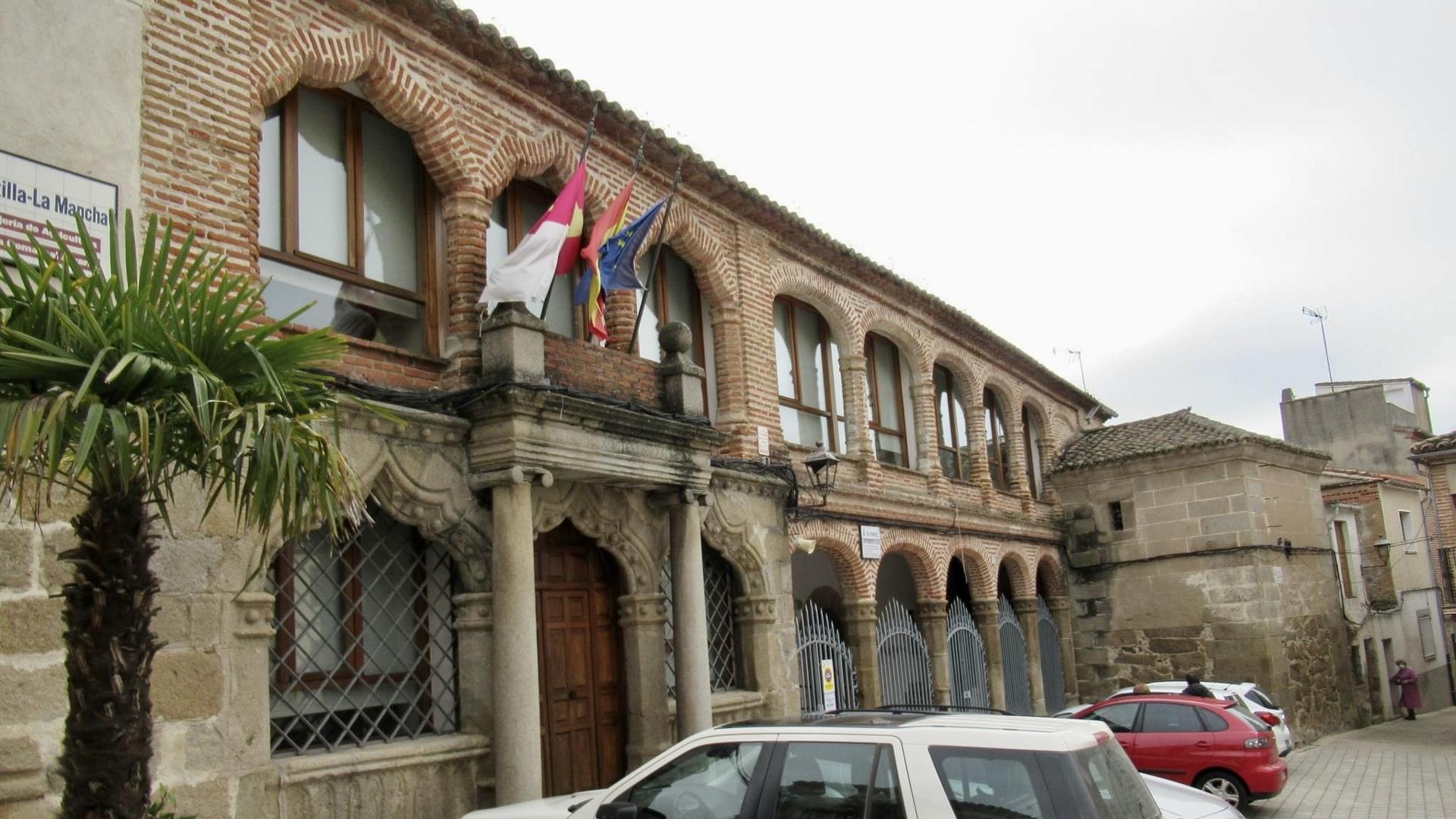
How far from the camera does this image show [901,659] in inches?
594

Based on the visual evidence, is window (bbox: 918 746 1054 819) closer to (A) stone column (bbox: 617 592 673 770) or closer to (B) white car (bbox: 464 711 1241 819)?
(B) white car (bbox: 464 711 1241 819)

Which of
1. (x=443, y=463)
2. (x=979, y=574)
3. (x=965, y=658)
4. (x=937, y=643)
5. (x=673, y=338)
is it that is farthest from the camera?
(x=979, y=574)

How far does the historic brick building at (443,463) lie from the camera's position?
689 cm

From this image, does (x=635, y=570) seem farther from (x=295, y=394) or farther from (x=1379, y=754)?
(x=1379, y=754)

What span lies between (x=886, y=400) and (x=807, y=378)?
87.0 inches

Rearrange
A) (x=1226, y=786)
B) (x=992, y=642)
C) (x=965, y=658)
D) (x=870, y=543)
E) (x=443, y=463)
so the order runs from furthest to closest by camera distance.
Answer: (x=992, y=642) → (x=965, y=658) → (x=870, y=543) → (x=1226, y=786) → (x=443, y=463)

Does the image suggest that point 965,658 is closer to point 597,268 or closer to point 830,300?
point 830,300

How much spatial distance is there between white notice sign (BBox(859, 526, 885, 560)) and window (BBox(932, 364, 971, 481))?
3513mm

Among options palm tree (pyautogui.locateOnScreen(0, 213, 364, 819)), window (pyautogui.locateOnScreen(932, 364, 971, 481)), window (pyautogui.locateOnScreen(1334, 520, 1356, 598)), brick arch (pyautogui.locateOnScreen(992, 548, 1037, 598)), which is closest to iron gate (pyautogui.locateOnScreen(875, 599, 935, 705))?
window (pyautogui.locateOnScreen(932, 364, 971, 481))

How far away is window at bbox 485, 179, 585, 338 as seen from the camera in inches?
411

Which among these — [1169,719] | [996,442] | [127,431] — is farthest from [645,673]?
[996,442]

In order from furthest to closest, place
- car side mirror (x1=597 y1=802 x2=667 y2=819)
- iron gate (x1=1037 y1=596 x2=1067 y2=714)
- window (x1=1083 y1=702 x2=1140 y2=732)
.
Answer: iron gate (x1=1037 y1=596 x2=1067 y2=714) → window (x1=1083 y1=702 x2=1140 y2=732) → car side mirror (x1=597 y1=802 x2=667 y2=819)

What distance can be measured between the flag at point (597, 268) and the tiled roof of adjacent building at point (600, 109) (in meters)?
1.16

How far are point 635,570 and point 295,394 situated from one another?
6.14m
